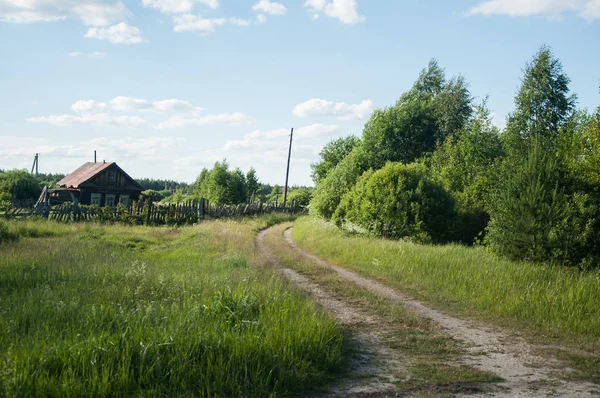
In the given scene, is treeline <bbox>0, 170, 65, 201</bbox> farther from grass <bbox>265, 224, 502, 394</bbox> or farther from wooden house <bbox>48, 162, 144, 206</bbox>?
grass <bbox>265, 224, 502, 394</bbox>

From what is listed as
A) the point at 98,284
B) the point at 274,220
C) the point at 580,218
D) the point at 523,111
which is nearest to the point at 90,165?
the point at 274,220

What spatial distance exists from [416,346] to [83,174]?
161ft

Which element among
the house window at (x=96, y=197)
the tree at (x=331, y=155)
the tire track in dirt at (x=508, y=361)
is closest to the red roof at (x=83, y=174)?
the house window at (x=96, y=197)

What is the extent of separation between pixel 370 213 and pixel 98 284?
48.1ft

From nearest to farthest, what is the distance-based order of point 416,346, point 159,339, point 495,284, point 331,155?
point 159,339
point 416,346
point 495,284
point 331,155

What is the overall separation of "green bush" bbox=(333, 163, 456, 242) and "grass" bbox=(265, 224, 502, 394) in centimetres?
983

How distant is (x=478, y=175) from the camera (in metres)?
27.9

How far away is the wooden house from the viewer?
153ft

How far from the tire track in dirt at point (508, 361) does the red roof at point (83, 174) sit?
4377cm

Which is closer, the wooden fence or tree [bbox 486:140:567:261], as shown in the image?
tree [bbox 486:140:567:261]

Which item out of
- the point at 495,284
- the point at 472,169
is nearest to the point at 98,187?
the point at 472,169

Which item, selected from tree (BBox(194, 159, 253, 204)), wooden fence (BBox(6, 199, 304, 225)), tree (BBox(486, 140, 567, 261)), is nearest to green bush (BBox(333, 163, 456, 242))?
tree (BBox(486, 140, 567, 261))

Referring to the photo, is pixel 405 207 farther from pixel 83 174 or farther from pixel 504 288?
pixel 83 174

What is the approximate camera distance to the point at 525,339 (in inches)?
303
